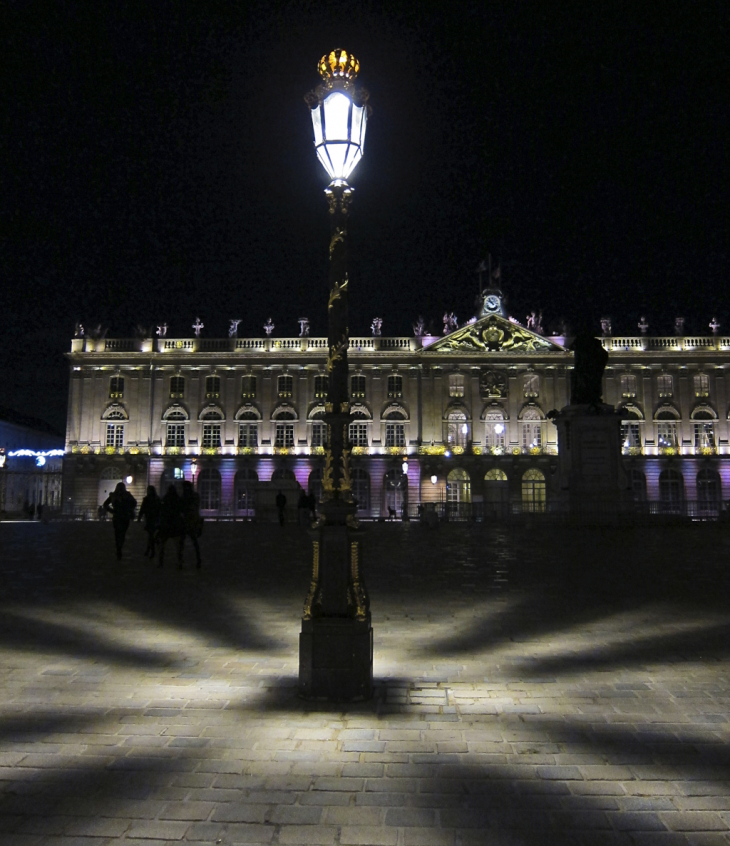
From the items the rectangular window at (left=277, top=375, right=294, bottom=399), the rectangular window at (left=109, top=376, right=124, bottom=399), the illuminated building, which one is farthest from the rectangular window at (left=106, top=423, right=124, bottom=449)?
the rectangular window at (left=277, top=375, right=294, bottom=399)

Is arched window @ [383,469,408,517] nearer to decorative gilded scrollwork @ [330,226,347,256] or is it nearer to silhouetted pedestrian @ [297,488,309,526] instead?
silhouetted pedestrian @ [297,488,309,526]

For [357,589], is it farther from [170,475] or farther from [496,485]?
[170,475]

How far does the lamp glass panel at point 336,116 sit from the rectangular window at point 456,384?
45612 millimetres

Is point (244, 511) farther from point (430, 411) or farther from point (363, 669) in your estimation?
point (363, 669)

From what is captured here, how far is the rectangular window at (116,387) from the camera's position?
50281mm

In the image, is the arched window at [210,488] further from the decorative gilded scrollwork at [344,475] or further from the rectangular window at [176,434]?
the decorative gilded scrollwork at [344,475]

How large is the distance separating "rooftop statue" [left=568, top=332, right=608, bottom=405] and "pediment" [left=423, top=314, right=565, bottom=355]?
25.8 m

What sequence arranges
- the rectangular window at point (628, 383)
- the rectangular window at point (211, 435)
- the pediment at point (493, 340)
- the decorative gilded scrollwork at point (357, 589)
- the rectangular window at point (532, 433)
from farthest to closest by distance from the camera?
1. the rectangular window at point (628, 383)
2. the pediment at point (493, 340)
3. the rectangular window at point (211, 435)
4. the rectangular window at point (532, 433)
5. the decorative gilded scrollwork at point (357, 589)

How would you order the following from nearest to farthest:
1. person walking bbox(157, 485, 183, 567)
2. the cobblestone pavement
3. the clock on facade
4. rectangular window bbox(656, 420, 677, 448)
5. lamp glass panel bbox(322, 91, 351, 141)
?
the cobblestone pavement, lamp glass panel bbox(322, 91, 351, 141), person walking bbox(157, 485, 183, 567), rectangular window bbox(656, 420, 677, 448), the clock on facade

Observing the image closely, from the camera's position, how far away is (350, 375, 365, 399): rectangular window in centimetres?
5016

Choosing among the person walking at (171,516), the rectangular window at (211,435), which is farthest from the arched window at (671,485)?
the person walking at (171,516)

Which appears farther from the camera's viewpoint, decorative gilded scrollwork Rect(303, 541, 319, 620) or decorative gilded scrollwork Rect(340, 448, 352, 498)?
decorative gilded scrollwork Rect(340, 448, 352, 498)

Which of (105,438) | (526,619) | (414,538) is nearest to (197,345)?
(105,438)

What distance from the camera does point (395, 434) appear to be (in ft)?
164
